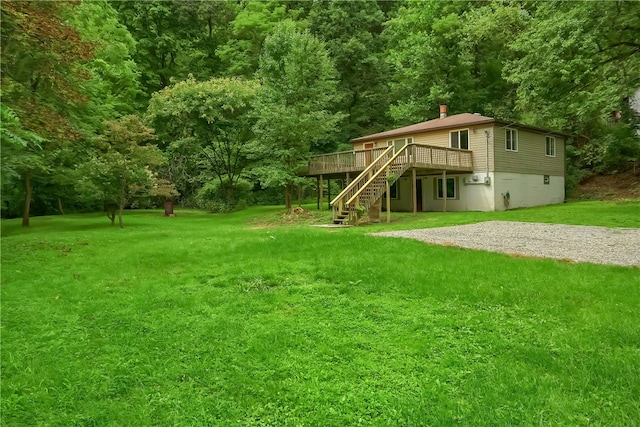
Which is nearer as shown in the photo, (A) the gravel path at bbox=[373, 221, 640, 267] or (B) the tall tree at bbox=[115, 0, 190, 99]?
(A) the gravel path at bbox=[373, 221, 640, 267]

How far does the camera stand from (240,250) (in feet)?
30.5

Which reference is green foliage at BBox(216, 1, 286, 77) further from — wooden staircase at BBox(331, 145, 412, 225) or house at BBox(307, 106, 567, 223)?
wooden staircase at BBox(331, 145, 412, 225)

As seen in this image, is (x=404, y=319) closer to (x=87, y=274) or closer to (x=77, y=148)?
(x=87, y=274)

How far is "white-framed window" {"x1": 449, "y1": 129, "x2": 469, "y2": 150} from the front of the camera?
68.4 feet

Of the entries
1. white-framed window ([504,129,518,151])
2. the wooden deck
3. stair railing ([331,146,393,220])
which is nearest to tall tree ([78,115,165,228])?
stair railing ([331,146,393,220])

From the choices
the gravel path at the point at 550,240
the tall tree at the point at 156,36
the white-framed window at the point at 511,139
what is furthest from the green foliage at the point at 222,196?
the gravel path at the point at 550,240

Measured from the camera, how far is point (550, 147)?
23.5 metres

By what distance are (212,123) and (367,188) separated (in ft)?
45.3

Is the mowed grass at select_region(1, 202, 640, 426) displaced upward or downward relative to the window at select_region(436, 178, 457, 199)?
downward

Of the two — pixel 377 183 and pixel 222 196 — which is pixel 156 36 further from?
pixel 377 183

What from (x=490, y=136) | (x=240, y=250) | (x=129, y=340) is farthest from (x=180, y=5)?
(x=129, y=340)

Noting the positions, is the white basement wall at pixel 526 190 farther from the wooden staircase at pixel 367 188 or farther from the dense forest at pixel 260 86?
the wooden staircase at pixel 367 188

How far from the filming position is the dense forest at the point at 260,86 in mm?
12008

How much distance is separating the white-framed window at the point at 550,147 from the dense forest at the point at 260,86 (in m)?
1.11
